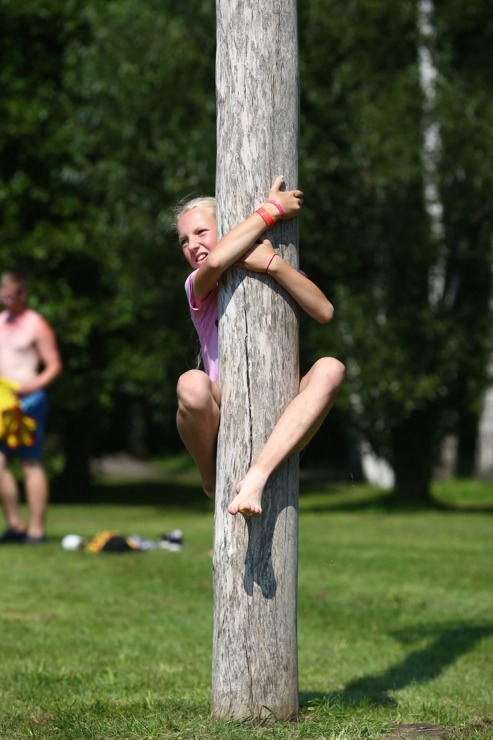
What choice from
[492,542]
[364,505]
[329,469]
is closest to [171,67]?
[364,505]

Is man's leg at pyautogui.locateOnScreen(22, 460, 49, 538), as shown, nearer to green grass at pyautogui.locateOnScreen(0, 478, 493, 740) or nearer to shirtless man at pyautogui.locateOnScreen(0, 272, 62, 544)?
shirtless man at pyautogui.locateOnScreen(0, 272, 62, 544)

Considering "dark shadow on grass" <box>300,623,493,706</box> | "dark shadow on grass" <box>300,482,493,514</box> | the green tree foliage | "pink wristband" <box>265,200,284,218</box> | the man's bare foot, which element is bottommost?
"dark shadow on grass" <box>300,482,493,514</box>

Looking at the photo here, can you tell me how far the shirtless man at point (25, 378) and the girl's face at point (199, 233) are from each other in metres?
5.54

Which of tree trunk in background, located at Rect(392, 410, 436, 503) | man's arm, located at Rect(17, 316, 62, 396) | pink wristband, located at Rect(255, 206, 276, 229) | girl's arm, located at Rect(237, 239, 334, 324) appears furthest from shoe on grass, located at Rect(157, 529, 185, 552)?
tree trunk in background, located at Rect(392, 410, 436, 503)

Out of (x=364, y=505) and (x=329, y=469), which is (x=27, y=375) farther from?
(x=329, y=469)

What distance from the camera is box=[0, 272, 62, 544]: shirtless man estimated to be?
1042 cm

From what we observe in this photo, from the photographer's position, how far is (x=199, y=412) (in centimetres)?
452

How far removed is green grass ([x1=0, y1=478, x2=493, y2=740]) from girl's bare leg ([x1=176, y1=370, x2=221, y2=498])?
846 mm

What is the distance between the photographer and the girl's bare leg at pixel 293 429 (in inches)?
169

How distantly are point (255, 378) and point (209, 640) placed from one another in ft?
9.12

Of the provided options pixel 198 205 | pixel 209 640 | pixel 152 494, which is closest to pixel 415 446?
pixel 152 494

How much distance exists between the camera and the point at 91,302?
805 inches

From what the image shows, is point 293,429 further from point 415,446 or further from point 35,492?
point 415,446

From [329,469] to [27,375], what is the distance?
2362 cm
